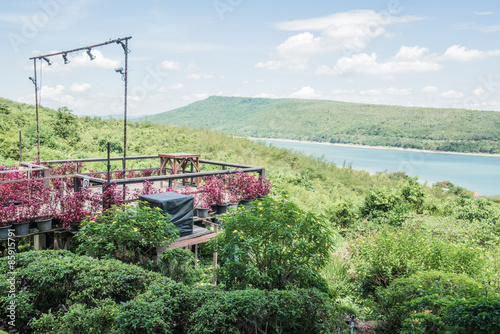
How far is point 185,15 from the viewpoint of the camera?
45.4 feet

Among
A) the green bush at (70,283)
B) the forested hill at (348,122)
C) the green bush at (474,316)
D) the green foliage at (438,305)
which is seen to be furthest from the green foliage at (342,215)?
the forested hill at (348,122)

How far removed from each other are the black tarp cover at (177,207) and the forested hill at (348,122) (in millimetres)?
28654

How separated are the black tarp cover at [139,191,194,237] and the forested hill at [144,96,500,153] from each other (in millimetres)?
28654

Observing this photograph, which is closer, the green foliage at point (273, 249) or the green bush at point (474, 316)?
the green bush at point (474, 316)

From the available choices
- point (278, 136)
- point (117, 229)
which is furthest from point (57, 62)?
point (278, 136)

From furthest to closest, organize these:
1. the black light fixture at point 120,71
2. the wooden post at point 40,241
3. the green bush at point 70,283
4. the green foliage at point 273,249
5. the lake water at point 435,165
→ 1. the lake water at point 435,165
2. the black light fixture at point 120,71
3. the wooden post at point 40,241
4. the green foliage at point 273,249
5. the green bush at point 70,283

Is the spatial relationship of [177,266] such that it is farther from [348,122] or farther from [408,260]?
[348,122]

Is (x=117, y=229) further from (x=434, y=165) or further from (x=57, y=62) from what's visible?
(x=434, y=165)

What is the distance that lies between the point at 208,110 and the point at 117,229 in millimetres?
53073

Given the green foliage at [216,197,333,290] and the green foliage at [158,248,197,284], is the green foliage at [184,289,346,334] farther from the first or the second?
the green foliage at [158,248,197,284]

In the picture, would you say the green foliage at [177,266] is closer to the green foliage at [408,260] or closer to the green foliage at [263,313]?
the green foliage at [263,313]

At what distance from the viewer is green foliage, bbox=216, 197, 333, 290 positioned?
4.47 metres

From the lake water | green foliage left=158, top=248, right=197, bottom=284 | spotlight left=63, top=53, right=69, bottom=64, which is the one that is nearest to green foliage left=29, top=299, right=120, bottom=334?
green foliage left=158, top=248, right=197, bottom=284

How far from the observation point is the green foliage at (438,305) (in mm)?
3166
